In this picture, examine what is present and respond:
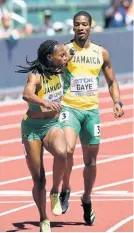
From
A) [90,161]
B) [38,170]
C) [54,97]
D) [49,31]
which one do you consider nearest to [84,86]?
[90,161]

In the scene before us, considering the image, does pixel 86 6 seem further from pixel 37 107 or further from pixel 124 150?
pixel 37 107

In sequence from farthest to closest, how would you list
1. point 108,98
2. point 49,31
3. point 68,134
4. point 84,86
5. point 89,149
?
point 49,31 → point 108,98 → point 84,86 → point 89,149 → point 68,134

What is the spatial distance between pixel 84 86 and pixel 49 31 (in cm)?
1711

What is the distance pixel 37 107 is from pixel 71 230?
140 centimetres

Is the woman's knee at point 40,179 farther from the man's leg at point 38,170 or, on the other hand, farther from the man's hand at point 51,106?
the man's hand at point 51,106

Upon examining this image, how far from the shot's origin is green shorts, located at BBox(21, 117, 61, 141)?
9.19 m

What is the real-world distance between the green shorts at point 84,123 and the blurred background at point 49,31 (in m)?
13.3

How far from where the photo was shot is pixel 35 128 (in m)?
9.21

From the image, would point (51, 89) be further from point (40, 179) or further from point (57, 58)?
point (40, 179)

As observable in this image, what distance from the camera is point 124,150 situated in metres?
16.4

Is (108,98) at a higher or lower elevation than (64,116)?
lower

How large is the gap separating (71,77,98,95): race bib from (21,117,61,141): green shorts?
121 centimetres

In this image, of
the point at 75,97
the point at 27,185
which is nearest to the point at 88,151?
the point at 75,97

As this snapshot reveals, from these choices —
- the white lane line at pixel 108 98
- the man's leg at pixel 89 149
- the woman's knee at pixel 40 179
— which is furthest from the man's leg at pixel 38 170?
the white lane line at pixel 108 98
